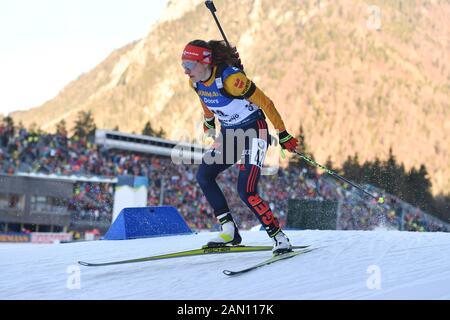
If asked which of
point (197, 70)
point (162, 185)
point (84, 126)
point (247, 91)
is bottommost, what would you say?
point (162, 185)

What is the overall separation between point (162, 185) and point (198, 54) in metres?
24.1

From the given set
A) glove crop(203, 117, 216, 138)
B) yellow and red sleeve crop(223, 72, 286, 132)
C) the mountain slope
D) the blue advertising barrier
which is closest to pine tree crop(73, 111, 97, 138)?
the mountain slope

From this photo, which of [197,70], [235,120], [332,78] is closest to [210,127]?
[235,120]

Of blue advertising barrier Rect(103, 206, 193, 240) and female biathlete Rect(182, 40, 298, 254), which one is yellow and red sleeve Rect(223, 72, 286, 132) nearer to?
female biathlete Rect(182, 40, 298, 254)

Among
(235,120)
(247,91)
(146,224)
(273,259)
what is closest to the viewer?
(273,259)

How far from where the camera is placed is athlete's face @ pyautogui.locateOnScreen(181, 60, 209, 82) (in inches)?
222

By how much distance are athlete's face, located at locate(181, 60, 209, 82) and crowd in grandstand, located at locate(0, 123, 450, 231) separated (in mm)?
22151

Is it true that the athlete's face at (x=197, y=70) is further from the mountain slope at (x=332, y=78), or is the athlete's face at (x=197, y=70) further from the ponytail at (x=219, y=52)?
the mountain slope at (x=332, y=78)

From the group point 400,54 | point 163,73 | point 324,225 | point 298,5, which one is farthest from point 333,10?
point 324,225

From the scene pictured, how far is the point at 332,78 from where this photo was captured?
15312 centimetres

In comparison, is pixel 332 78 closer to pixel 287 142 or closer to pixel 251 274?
pixel 287 142

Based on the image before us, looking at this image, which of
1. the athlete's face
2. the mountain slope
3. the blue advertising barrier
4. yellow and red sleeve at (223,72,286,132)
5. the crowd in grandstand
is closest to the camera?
yellow and red sleeve at (223,72,286,132)

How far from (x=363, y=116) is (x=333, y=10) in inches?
2029
